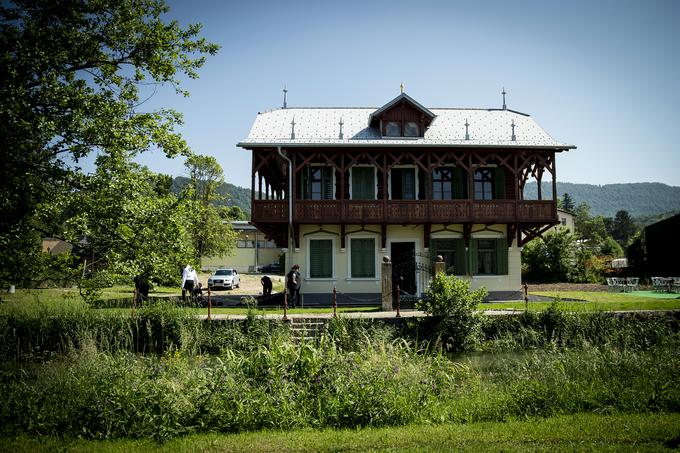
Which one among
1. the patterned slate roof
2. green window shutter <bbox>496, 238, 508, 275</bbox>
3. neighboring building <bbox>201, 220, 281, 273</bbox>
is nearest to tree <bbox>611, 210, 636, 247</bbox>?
neighboring building <bbox>201, 220, 281, 273</bbox>

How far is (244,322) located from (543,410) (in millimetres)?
9082

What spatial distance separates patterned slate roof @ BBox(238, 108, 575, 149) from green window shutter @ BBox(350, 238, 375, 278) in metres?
4.75

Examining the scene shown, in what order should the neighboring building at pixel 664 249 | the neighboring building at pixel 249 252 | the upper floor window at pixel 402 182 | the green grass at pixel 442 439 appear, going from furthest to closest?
the neighboring building at pixel 249 252 < the neighboring building at pixel 664 249 < the upper floor window at pixel 402 182 < the green grass at pixel 442 439

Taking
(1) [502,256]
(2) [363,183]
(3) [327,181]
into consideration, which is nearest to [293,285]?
(3) [327,181]

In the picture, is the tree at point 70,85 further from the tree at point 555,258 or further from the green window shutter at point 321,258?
the tree at point 555,258

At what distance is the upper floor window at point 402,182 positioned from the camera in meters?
23.0

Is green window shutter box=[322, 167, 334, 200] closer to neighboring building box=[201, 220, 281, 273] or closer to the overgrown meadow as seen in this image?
the overgrown meadow

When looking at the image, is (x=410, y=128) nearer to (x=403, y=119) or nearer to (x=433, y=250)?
(x=403, y=119)

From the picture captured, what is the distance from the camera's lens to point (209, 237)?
1377 inches

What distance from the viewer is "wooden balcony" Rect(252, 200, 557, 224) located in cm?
2106

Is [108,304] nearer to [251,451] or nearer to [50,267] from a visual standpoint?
[50,267]

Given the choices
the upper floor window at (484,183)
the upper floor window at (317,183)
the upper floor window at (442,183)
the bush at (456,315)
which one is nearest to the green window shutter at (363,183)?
the upper floor window at (317,183)

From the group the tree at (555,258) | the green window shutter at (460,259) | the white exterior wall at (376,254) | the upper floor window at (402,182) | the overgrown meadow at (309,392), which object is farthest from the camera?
the tree at (555,258)

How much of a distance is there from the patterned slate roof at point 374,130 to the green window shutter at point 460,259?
15.5 ft
